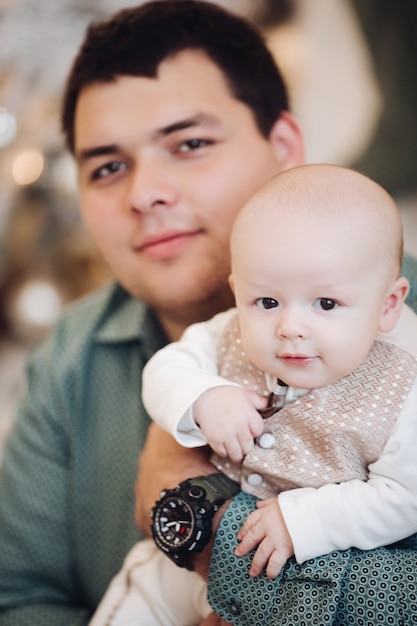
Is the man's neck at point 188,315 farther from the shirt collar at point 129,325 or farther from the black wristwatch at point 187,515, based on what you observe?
the black wristwatch at point 187,515

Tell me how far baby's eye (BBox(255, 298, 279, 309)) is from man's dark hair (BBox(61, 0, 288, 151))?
659 millimetres

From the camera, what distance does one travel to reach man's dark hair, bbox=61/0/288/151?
53.1 inches

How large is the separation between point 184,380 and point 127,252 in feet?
1.76

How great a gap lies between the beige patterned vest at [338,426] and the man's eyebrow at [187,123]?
0.62 meters

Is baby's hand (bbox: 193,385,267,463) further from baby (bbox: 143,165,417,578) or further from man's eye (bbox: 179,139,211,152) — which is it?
man's eye (bbox: 179,139,211,152)

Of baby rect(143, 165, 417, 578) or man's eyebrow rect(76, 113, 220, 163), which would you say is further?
man's eyebrow rect(76, 113, 220, 163)

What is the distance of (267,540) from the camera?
2.84 ft

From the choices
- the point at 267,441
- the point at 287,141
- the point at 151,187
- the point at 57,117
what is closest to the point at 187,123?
the point at 151,187

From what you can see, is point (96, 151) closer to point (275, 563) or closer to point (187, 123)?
point (187, 123)

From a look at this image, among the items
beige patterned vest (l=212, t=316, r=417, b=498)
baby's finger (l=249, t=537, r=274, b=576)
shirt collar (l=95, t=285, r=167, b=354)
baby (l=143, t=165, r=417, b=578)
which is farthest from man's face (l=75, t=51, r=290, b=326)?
baby's finger (l=249, t=537, r=274, b=576)

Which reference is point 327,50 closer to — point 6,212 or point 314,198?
point 6,212

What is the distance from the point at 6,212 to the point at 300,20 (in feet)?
4.31

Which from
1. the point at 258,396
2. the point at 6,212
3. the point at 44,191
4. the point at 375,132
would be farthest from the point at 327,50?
the point at 258,396

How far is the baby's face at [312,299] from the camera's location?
0.82 meters
